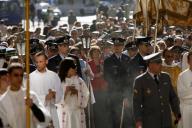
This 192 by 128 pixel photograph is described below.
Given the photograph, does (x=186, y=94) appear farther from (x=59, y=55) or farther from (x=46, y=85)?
(x=59, y=55)

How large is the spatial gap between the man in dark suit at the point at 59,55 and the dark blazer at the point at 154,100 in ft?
9.54

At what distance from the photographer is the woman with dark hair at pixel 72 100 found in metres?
15.3

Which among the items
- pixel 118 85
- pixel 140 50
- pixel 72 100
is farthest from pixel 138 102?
pixel 140 50

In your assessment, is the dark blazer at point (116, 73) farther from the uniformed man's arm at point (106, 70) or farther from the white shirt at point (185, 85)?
the white shirt at point (185, 85)

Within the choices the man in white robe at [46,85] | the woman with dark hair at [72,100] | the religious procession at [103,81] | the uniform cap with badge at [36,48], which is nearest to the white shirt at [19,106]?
the religious procession at [103,81]

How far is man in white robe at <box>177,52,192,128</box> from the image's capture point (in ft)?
48.3

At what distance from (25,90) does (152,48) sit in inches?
268

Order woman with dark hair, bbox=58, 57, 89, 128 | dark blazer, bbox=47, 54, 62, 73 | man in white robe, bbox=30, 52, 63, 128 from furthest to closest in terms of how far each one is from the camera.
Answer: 1. dark blazer, bbox=47, 54, 62, 73
2. woman with dark hair, bbox=58, 57, 89, 128
3. man in white robe, bbox=30, 52, 63, 128

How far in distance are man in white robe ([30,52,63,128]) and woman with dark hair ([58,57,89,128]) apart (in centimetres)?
43

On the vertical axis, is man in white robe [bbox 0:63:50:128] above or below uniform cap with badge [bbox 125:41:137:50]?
above

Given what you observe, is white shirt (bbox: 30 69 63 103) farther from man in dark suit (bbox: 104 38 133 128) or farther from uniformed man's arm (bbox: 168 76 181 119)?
man in dark suit (bbox: 104 38 133 128)

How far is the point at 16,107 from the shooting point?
11.5m

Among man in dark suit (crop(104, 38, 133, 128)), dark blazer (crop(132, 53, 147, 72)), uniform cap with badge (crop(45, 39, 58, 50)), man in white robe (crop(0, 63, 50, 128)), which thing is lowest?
man in dark suit (crop(104, 38, 133, 128))

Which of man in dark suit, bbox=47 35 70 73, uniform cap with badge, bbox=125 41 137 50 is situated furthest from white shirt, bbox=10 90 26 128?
uniform cap with badge, bbox=125 41 137 50
